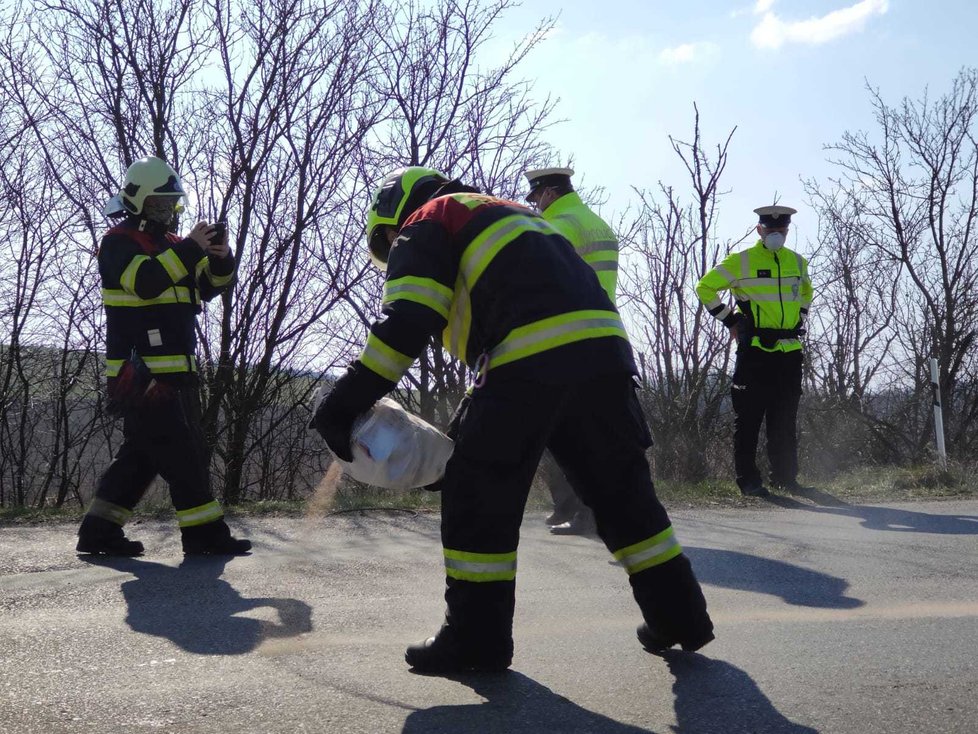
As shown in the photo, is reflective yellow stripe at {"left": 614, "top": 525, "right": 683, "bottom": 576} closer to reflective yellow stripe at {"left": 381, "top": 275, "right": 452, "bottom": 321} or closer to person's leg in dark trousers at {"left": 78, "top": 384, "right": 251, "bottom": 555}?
reflective yellow stripe at {"left": 381, "top": 275, "right": 452, "bottom": 321}

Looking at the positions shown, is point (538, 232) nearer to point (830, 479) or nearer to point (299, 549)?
point (299, 549)

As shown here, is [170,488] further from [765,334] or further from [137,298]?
[765,334]

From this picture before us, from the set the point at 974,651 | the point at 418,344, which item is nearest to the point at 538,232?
the point at 418,344

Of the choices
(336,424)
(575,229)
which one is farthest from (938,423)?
(336,424)

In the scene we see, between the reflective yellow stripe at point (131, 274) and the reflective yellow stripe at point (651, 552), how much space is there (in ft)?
10.0

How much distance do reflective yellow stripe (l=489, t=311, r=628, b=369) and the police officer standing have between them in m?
2.01

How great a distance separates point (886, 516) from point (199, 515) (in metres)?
4.31

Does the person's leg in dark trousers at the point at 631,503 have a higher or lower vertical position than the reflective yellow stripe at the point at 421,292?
lower

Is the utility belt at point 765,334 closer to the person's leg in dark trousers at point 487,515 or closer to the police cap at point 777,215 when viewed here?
the police cap at point 777,215

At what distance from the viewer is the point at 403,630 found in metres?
3.62

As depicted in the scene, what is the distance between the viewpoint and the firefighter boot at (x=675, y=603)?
123 inches

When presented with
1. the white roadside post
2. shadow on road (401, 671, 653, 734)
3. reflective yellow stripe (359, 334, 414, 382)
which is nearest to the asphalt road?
shadow on road (401, 671, 653, 734)

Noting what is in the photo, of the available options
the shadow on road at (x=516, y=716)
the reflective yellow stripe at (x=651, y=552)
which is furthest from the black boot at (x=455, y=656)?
the reflective yellow stripe at (x=651, y=552)

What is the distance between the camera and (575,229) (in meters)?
5.36
